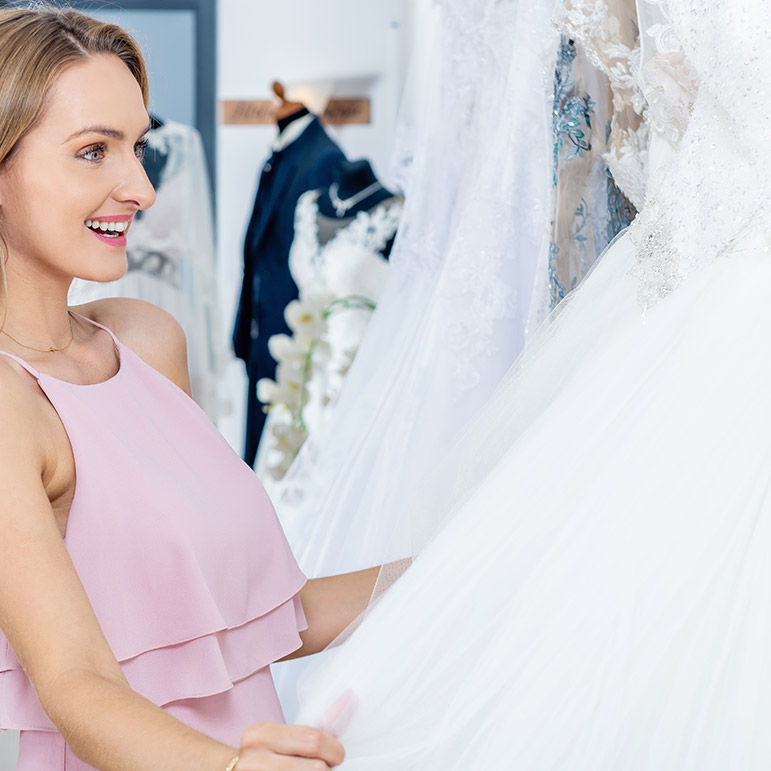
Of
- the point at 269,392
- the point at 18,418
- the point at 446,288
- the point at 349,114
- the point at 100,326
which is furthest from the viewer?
the point at 349,114

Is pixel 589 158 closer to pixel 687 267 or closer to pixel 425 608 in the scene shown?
pixel 687 267

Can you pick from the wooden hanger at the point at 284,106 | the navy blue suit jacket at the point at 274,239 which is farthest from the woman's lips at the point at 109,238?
the wooden hanger at the point at 284,106

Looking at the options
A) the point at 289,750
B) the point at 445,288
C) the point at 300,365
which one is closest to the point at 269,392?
the point at 300,365

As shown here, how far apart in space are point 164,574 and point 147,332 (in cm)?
33

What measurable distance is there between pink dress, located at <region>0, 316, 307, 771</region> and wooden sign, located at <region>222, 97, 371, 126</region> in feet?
8.87

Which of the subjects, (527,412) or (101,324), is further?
(101,324)

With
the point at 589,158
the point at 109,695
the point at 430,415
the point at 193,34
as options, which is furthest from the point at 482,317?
the point at 193,34

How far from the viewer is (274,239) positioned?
2797mm

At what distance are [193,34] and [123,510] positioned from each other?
3059 millimetres

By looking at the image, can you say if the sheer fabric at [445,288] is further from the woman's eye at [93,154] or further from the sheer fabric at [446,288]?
the woman's eye at [93,154]

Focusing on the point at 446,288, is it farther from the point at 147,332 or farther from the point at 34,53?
the point at 34,53

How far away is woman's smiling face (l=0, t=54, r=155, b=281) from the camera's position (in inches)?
37.6

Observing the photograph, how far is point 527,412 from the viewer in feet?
2.85

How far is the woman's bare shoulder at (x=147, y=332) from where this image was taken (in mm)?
1166
